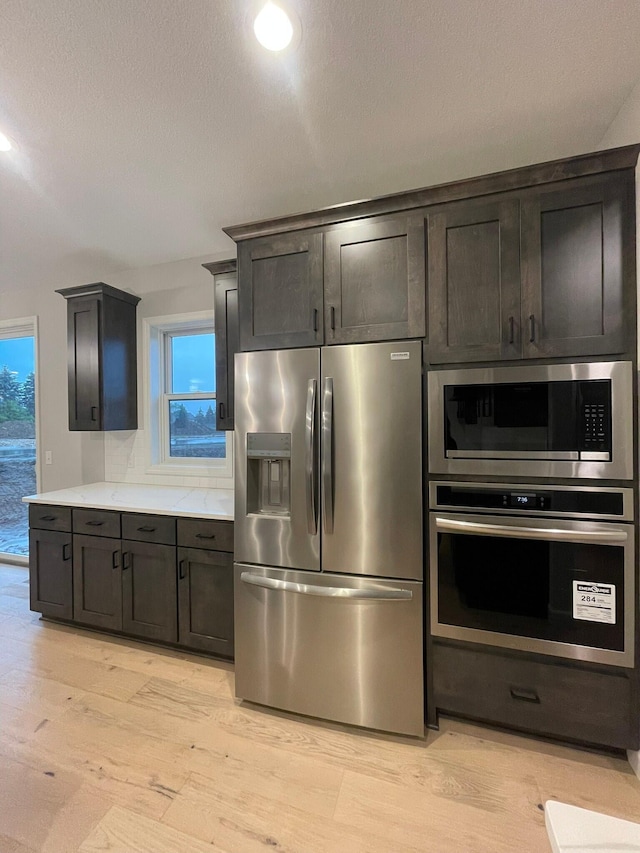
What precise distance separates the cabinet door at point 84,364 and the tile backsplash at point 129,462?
0.35m

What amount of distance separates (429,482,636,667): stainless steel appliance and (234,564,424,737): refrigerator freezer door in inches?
7.7

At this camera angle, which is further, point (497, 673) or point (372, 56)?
point (497, 673)

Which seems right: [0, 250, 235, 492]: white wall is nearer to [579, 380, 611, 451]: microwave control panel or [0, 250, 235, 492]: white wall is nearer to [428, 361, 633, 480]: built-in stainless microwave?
[428, 361, 633, 480]: built-in stainless microwave

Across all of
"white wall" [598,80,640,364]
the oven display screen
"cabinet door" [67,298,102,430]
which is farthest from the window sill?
"white wall" [598,80,640,364]

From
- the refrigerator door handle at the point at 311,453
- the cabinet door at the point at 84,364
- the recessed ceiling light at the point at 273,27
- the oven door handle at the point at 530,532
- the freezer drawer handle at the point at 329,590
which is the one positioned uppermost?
Answer: the recessed ceiling light at the point at 273,27

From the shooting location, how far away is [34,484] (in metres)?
4.01

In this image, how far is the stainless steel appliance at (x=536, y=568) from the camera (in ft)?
5.26

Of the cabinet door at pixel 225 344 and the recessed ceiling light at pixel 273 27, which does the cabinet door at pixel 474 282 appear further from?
the cabinet door at pixel 225 344

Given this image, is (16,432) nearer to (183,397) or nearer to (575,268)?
(183,397)

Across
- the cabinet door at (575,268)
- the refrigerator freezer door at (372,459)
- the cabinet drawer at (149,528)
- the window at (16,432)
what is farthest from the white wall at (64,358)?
the cabinet door at (575,268)

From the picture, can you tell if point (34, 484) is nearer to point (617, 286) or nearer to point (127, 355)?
point (127, 355)

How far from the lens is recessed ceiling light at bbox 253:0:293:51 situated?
4.47ft

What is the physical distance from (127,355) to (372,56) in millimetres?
2700

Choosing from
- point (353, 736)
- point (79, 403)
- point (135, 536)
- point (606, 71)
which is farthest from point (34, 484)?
point (606, 71)
